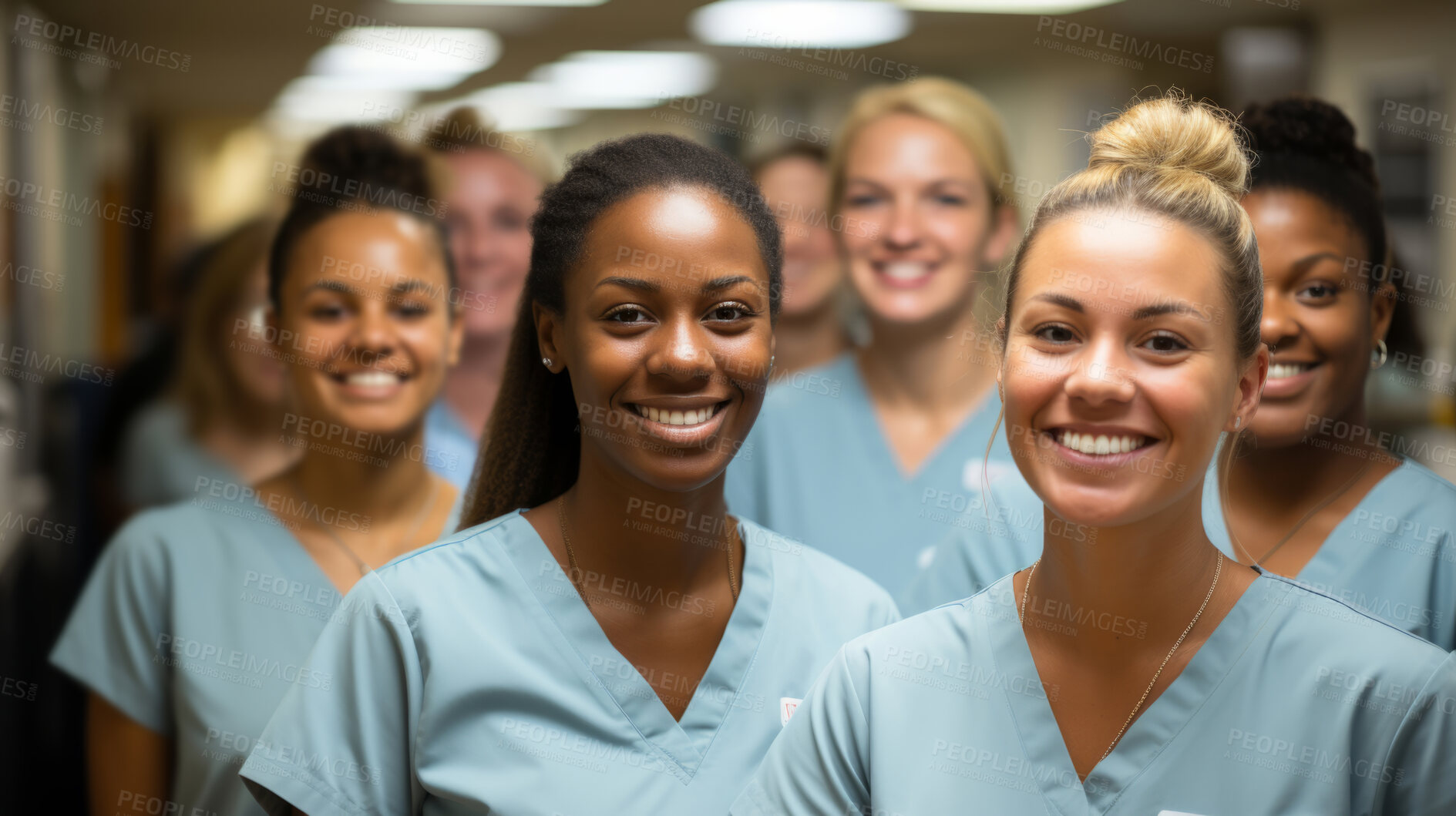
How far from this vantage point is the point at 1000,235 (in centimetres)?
182

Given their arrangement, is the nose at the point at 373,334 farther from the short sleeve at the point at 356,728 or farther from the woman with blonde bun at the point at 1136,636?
the woman with blonde bun at the point at 1136,636

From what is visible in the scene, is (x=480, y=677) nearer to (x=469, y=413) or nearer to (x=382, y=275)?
(x=382, y=275)

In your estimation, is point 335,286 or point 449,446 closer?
point 335,286

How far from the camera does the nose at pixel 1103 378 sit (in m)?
0.88

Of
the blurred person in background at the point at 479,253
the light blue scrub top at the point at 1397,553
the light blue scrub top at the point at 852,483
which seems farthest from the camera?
the blurred person in background at the point at 479,253

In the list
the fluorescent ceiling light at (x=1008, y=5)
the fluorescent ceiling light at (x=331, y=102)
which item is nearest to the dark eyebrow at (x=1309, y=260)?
the fluorescent ceiling light at (x=1008, y=5)

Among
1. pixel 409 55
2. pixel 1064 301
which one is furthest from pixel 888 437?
pixel 409 55

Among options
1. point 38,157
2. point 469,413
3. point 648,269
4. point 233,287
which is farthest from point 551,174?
point 648,269

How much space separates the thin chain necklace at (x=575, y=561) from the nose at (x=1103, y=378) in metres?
0.45

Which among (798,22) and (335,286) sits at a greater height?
(798,22)

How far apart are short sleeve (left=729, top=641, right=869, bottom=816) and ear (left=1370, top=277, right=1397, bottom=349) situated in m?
0.93

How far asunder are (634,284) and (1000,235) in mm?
966

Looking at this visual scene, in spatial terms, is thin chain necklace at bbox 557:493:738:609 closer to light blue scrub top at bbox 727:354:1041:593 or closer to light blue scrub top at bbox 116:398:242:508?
light blue scrub top at bbox 727:354:1041:593

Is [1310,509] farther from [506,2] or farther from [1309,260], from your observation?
[506,2]
